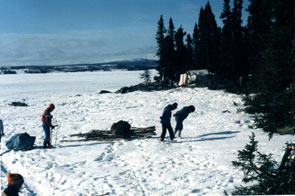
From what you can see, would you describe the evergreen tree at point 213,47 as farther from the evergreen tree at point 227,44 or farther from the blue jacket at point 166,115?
the blue jacket at point 166,115

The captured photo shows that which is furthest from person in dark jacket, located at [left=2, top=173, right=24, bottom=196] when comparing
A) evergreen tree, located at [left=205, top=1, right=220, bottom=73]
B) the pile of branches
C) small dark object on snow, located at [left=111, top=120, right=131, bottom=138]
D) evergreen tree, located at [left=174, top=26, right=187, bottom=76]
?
evergreen tree, located at [left=174, top=26, right=187, bottom=76]

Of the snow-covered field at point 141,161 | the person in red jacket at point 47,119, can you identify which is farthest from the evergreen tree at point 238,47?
the person in red jacket at point 47,119

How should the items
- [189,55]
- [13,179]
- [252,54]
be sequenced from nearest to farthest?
[13,179]
[252,54]
[189,55]

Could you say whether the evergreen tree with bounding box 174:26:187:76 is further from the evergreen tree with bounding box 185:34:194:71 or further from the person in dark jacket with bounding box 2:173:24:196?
the person in dark jacket with bounding box 2:173:24:196

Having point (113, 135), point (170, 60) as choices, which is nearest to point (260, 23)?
point (113, 135)

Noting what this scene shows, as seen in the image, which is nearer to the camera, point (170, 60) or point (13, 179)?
point (13, 179)

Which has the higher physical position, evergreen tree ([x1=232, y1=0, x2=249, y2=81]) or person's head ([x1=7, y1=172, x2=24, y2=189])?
evergreen tree ([x1=232, y1=0, x2=249, y2=81])

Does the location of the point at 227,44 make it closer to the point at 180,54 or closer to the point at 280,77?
the point at 180,54

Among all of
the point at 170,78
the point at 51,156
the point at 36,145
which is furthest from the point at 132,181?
the point at 170,78

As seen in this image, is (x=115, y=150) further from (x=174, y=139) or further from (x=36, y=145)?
(x=36, y=145)

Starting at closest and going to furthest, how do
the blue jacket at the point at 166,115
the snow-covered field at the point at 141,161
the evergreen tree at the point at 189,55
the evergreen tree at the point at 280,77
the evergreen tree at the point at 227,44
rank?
the evergreen tree at the point at 280,77 → the snow-covered field at the point at 141,161 → the blue jacket at the point at 166,115 → the evergreen tree at the point at 227,44 → the evergreen tree at the point at 189,55

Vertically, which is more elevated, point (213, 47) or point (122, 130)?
point (213, 47)

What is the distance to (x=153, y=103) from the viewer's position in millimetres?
23297

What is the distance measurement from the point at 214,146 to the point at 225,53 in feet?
68.5
